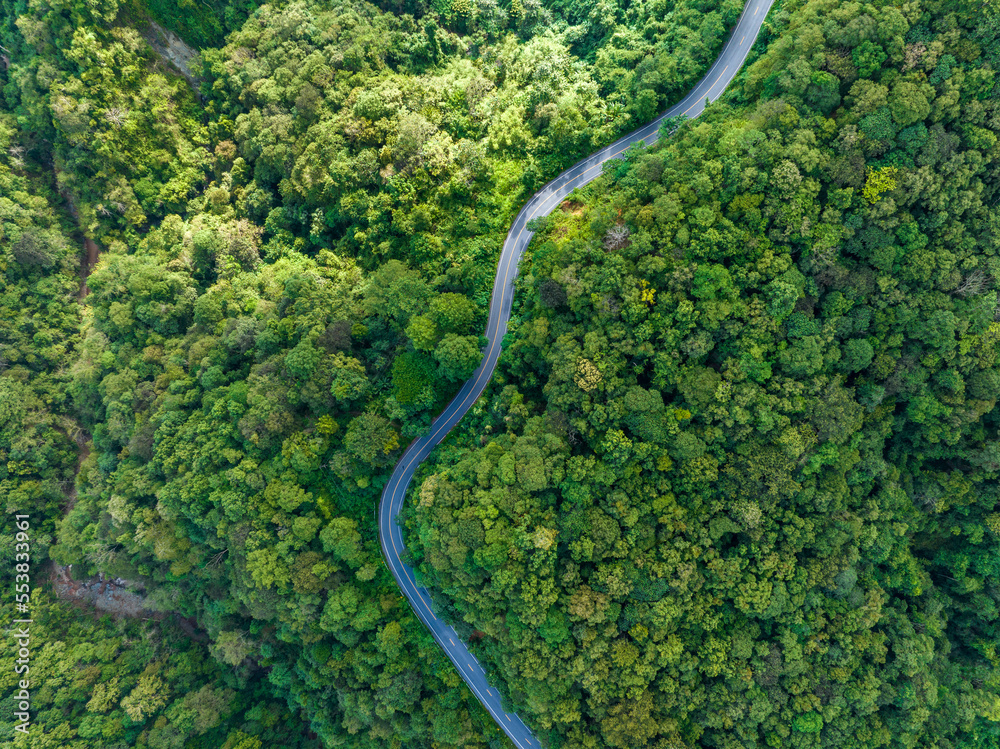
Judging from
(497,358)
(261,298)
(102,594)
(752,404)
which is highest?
(261,298)

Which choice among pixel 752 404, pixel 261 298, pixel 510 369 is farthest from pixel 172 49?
pixel 752 404

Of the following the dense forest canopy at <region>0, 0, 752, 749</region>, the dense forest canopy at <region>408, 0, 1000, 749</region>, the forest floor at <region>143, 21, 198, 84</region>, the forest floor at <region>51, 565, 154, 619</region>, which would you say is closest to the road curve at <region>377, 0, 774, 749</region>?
the dense forest canopy at <region>0, 0, 752, 749</region>

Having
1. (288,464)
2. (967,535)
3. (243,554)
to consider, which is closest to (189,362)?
(288,464)

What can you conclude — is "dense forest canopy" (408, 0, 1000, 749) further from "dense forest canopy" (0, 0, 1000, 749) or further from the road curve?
the road curve

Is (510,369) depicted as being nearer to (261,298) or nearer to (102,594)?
(261,298)

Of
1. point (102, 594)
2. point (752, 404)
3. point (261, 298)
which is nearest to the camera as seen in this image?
point (752, 404)

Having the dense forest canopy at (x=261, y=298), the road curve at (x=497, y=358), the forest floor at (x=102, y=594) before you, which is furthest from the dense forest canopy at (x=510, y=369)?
the forest floor at (x=102, y=594)
